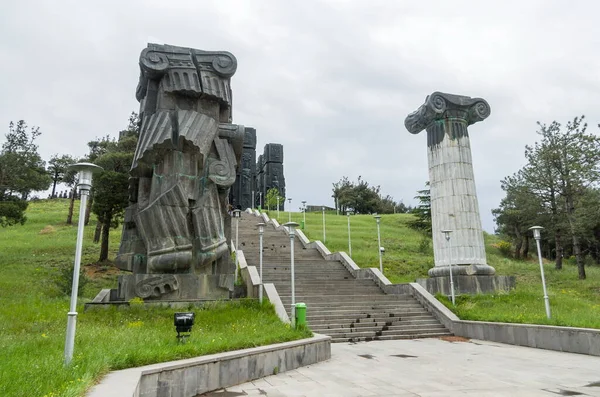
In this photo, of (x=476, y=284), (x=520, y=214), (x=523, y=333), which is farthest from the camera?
(x=520, y=214)

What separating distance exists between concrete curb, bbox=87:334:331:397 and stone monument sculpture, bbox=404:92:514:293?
769 cm

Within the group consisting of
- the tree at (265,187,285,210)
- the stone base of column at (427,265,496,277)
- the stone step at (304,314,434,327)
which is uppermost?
the tree at (265,187,285,210)

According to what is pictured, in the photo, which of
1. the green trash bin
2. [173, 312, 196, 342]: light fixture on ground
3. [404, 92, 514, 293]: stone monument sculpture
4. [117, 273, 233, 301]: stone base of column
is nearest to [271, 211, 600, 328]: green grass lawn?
[404, 92, 514, 293]: stone monument sculpture

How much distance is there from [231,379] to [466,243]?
10.7 meters

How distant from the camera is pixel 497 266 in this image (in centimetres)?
2414

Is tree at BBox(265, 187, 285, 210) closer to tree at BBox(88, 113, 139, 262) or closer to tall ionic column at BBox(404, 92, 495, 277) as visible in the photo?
tree at BBox(88, 113, 139, 262)

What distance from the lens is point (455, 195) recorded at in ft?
49.0

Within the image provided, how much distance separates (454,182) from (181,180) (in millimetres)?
9182

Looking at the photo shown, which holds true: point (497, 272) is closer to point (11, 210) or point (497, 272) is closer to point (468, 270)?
point (468, 270)

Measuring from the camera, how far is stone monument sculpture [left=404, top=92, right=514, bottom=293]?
46.2 ft

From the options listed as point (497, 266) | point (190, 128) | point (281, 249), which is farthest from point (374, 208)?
point (190, 128)

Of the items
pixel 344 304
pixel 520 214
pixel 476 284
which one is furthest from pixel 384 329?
pixel 520 214

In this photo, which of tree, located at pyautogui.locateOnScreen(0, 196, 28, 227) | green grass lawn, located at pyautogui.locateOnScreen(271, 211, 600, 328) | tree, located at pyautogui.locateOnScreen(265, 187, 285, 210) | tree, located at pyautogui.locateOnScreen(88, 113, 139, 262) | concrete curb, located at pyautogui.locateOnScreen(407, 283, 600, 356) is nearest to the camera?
concrete curb, located at pyautogui.locateOnScreen(407, 283, 600, 356)

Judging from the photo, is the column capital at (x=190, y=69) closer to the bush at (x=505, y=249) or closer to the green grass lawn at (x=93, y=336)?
the green grass lawn at (x=93, y=336)
